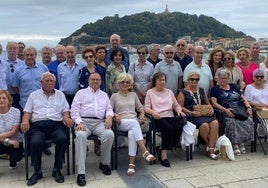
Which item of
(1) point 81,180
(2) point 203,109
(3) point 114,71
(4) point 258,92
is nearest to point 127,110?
(3) point 114,71

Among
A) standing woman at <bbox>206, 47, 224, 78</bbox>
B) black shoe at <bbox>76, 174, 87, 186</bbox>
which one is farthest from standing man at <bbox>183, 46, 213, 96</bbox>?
black shoe at <bbox>76, 174, 87, 186</bbox>

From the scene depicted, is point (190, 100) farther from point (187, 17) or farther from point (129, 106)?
point (187, 17)

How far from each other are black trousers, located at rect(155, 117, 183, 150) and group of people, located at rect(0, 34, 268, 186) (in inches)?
0.5

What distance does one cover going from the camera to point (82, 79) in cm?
553

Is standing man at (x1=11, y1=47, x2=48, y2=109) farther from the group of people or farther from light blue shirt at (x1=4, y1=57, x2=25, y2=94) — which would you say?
light blue shirt at (x1=4, y1=57, x2=25, y2=94)

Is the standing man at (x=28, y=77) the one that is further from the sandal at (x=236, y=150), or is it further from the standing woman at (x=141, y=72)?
the sandal at (x=236, y=150)

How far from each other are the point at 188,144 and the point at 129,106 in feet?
3.23

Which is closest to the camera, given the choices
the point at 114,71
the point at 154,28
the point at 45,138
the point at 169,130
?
the point at 45,138

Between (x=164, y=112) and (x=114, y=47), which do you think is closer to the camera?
(x=164, y=112)

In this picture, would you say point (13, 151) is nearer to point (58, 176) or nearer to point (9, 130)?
point (9, 130)

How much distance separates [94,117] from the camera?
5.09 meters

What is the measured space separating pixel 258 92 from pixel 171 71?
1428 mm

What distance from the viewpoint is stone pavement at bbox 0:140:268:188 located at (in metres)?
4.43

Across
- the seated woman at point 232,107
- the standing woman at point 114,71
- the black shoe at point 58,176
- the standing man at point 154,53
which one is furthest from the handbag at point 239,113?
the black shoe at point 58,176
